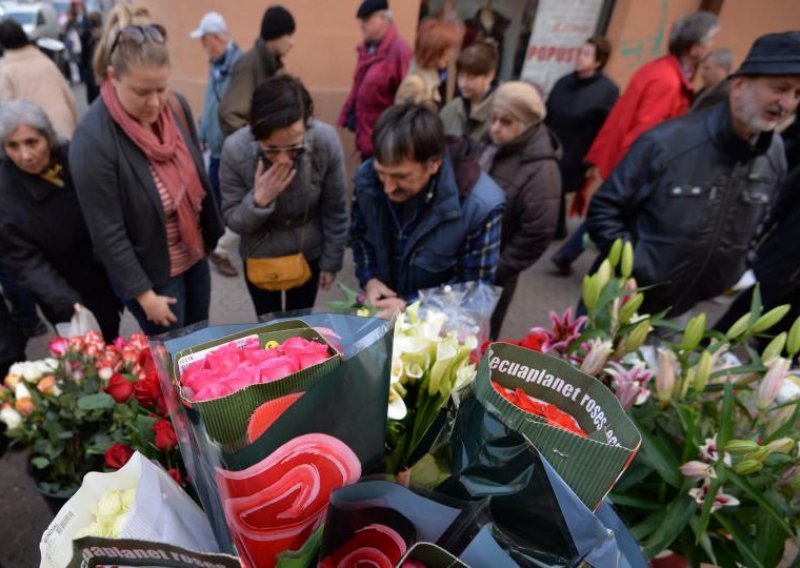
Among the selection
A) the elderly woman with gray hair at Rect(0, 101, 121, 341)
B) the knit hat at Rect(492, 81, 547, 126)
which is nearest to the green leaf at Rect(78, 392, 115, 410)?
the elderly woman with gray hair at Rect(0, 101, 121, 341)

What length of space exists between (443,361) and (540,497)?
34cm

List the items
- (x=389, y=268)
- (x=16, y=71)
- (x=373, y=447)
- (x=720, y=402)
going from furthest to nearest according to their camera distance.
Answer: (x=16, y=71) → (x=389, y=268) → (x=720, y=402) → (x=373, y=447)

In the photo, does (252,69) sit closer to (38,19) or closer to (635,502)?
(635,502)

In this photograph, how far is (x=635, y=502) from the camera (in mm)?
943

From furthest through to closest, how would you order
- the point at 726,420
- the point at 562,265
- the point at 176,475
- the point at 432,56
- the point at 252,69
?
the point at 562,265, the point at 432,56, the point at 252,69, the point at 726,420, the point at 176,475

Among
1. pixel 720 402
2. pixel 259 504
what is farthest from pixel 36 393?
pixel 720 402

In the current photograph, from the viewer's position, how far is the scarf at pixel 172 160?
183 centimetres

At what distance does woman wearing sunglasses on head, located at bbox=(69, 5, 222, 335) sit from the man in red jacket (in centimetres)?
276

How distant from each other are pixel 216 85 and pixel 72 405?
3344 mm

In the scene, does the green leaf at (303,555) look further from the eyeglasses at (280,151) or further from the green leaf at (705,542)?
the eyeglasses at (280,151)

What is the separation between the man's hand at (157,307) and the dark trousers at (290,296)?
0.46 metres

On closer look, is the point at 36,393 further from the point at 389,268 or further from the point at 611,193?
the point at 611,193

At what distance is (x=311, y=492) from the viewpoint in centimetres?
60

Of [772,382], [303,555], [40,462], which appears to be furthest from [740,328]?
[40,462]
